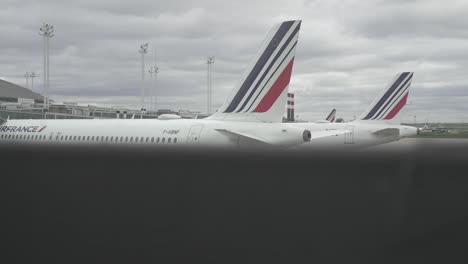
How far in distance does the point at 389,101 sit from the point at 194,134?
67.2ft

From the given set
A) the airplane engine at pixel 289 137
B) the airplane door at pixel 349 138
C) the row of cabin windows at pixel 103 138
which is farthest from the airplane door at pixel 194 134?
the airplane door at pixel 349 138

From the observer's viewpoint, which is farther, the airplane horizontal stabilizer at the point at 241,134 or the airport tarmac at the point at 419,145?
the airplane horizontal stabilizer at the point at 241,134

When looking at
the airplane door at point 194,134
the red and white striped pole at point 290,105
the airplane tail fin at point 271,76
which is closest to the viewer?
the airplane door at point 194,134

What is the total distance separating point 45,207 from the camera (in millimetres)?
3477

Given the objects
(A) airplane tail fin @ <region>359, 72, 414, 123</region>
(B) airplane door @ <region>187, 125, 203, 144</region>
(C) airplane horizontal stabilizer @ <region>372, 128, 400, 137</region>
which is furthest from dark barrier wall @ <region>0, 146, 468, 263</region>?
(A) airplane tail fin @ <region>359, 72, 414, 123</region>

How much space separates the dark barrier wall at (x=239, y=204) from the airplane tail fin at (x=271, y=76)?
14524mm

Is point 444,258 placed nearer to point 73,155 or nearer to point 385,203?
point 385,203

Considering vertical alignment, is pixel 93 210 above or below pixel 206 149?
below

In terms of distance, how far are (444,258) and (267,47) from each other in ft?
50.7

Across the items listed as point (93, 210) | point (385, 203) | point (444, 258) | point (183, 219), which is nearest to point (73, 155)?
Answer: point (93, 210)

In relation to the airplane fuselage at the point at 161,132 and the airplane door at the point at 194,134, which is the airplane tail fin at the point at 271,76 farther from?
the airplane door at the point at 194,134

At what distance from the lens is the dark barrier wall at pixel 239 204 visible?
2.83m

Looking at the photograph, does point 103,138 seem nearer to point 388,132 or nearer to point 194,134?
point 194,134

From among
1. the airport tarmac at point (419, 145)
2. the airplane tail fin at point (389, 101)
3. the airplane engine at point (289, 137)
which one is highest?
the airplane tail fin at point (389, 101)
